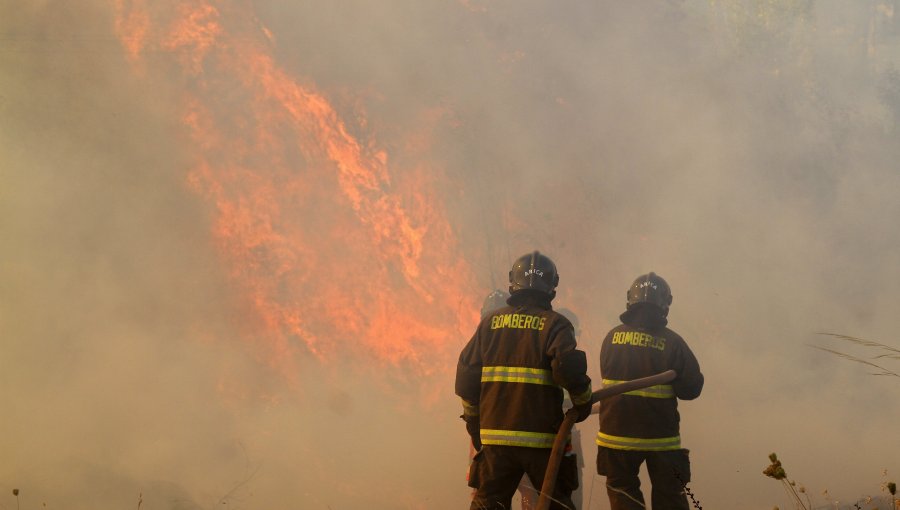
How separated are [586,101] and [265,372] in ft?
22.1

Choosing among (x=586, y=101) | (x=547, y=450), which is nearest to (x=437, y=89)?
(x=586, y=101)

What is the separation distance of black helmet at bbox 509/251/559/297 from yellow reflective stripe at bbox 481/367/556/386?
536 mm

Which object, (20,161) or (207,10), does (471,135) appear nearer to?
(207,10)

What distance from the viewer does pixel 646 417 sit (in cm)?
496

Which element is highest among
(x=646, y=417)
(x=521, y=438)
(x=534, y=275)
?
(x=534, y=275)

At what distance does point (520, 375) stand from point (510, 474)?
0.55 m

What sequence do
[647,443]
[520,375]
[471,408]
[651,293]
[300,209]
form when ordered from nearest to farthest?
[520,375] → [471,408] → [647,443] → [651,293] → [300,209]

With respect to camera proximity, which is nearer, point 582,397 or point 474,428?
point 582,397

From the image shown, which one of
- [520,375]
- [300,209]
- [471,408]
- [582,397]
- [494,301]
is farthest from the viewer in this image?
[300,209]

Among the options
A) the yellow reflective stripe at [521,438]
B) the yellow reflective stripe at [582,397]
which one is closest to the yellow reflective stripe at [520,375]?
the yellow reflective stripe at [582,397]

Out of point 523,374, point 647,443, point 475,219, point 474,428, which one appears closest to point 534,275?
point 523,374

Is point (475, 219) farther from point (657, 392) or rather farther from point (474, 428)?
point (474, 428)

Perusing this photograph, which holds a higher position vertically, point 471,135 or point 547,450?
point 471,135

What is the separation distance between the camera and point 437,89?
41.8 ft
